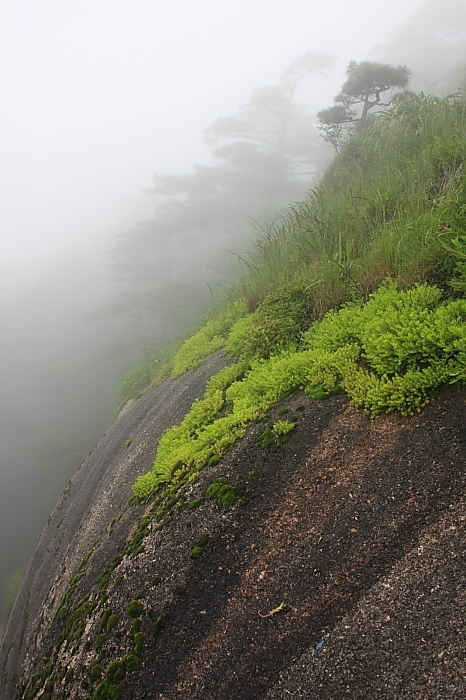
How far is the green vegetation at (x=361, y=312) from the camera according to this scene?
8.58ft

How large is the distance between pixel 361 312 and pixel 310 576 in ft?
6.99

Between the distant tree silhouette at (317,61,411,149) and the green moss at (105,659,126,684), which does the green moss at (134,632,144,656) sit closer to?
the green moss at (105,659,126,684)

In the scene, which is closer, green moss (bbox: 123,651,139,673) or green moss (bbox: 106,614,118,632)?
green moss (bbox: 123,651,139,673)

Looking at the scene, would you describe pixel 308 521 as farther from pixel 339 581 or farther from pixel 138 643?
pixel 138 643

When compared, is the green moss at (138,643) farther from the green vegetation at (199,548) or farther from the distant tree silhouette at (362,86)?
the distant tree silhouette at (362,86)

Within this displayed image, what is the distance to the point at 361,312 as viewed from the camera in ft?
11.0

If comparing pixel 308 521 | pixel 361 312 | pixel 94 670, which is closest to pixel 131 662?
pixel 94 670

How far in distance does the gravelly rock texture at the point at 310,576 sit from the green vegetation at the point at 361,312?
22 centimetres

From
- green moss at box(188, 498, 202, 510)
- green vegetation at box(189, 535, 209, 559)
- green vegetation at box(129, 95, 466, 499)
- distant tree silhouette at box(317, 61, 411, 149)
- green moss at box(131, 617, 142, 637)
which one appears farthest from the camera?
distant tree silhouette at box(317, 61, 411, 149)

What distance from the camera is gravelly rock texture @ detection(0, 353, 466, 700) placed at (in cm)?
167

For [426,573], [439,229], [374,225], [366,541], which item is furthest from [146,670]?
[374,225]

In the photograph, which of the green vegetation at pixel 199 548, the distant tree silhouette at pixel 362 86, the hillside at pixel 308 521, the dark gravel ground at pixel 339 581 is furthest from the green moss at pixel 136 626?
the distant tree silhouette at pixel 362 86

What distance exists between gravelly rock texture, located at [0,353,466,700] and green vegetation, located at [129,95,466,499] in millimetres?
216

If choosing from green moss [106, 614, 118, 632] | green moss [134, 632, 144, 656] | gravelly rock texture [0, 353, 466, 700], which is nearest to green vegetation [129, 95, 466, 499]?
gravelly rock texture [0, 353, 466, 700]
